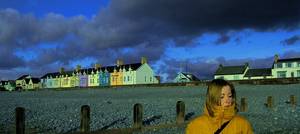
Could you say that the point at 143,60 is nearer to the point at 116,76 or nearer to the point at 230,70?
the point at 116,76

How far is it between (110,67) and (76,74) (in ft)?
63.8

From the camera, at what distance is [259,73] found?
393 feet

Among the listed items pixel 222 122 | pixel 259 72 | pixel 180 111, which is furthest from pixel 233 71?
pixel 222 122

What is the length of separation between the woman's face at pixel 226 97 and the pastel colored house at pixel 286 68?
384 feet

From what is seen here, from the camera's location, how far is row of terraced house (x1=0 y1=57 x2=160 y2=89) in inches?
4928

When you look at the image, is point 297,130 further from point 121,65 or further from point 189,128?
point 121,65

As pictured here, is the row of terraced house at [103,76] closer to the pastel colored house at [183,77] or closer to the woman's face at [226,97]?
the pastel colored house at [183,77]

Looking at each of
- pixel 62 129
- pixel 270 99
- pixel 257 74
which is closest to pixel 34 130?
pixel 62 129

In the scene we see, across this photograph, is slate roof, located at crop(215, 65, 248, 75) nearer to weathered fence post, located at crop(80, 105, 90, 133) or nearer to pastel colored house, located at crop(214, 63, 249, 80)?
pastel colored house, located at crop(214, 63, 249, 80)

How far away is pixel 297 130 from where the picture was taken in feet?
46.0

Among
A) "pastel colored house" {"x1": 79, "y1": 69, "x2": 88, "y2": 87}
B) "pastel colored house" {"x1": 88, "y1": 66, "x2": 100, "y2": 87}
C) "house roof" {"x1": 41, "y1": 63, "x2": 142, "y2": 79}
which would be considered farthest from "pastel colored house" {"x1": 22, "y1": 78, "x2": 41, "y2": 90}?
"pastel colored house" {"x1": 88, "y1": 66, "x2": 100, "y2": 87}

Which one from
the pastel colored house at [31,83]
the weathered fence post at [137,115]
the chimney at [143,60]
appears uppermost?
the chimney at [143,60]

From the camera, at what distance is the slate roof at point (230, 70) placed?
127250 millimetres

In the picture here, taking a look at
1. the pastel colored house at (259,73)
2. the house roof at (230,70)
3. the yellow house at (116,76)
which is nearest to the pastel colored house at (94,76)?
the yellow house at (116,76)
